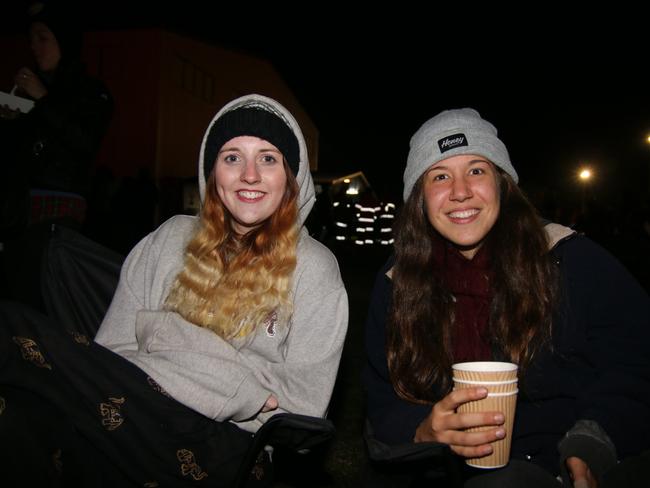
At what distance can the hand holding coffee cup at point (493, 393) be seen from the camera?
161 cm

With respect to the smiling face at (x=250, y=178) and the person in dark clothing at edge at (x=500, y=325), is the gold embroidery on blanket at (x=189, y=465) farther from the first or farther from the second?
the smiling face at (x=250, y=178)

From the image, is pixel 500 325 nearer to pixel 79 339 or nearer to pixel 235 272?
pixel 235 272

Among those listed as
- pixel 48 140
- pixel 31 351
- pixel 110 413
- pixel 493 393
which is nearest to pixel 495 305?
pixel 493 393

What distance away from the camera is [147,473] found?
5.62 feet

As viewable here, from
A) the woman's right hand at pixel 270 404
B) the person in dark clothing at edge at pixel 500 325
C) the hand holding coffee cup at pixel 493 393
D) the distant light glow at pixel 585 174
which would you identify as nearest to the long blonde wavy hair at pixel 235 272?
the woman's right hand at pixel 270 404

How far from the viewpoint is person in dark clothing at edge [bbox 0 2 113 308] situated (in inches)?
103

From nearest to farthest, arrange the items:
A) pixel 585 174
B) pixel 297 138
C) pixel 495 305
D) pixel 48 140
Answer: pixel 495 305, pixel 297 138, pixel 48 140, pixel 585 174

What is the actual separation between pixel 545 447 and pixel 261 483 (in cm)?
107

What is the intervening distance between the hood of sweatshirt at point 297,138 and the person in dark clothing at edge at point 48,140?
86 centimetres

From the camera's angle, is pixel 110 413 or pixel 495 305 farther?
pixel 495 305

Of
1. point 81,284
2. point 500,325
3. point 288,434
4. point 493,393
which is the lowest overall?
point 288,434

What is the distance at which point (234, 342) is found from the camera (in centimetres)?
224

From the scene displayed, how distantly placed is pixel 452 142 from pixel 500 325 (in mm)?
792

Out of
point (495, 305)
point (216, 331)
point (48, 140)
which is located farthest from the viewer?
point (48, 140)
